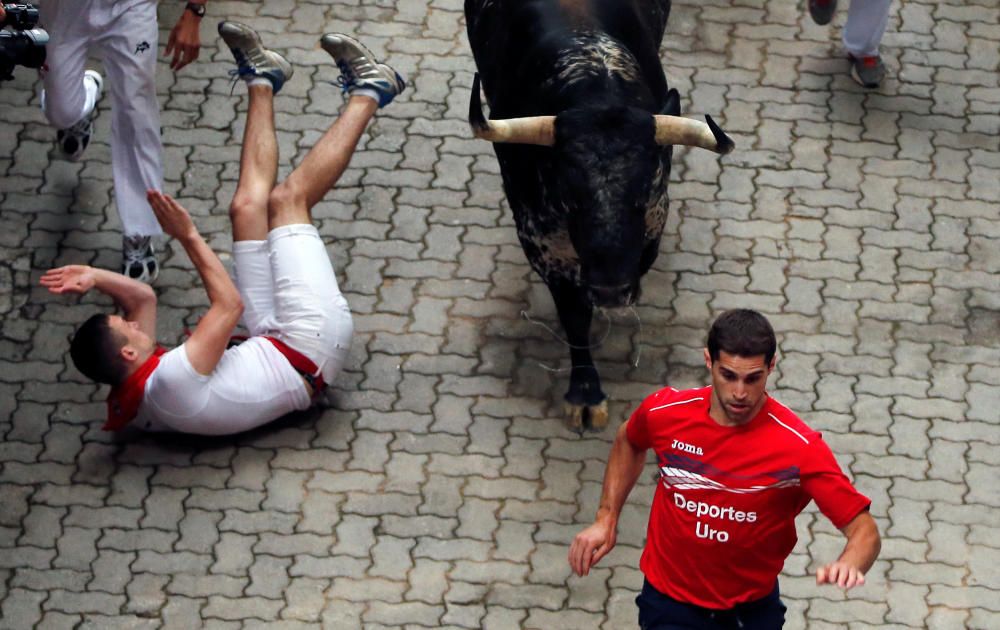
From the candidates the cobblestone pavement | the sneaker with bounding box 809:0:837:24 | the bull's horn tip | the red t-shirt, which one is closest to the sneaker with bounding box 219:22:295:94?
the cobblestone pavement

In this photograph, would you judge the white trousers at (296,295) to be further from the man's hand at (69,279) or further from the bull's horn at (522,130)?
the bull's horn at (522,130)

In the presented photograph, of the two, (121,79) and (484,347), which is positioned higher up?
(121,79)

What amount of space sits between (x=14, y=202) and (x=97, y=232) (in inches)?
21.0

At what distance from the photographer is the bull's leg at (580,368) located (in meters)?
7.90

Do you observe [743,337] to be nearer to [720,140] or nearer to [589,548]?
[589,548]

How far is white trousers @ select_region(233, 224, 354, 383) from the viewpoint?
777 cm

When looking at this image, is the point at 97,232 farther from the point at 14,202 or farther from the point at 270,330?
the point at 270,330

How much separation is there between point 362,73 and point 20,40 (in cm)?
175

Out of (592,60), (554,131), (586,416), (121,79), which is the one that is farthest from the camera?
(121,79)

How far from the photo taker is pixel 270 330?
25.8 feet

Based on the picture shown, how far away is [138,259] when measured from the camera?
859 centimetres

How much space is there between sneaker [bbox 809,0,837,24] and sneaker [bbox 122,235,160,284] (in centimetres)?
420

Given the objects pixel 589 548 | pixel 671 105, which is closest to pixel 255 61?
pixel 671 105

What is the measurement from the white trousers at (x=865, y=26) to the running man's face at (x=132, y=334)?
465 cm
